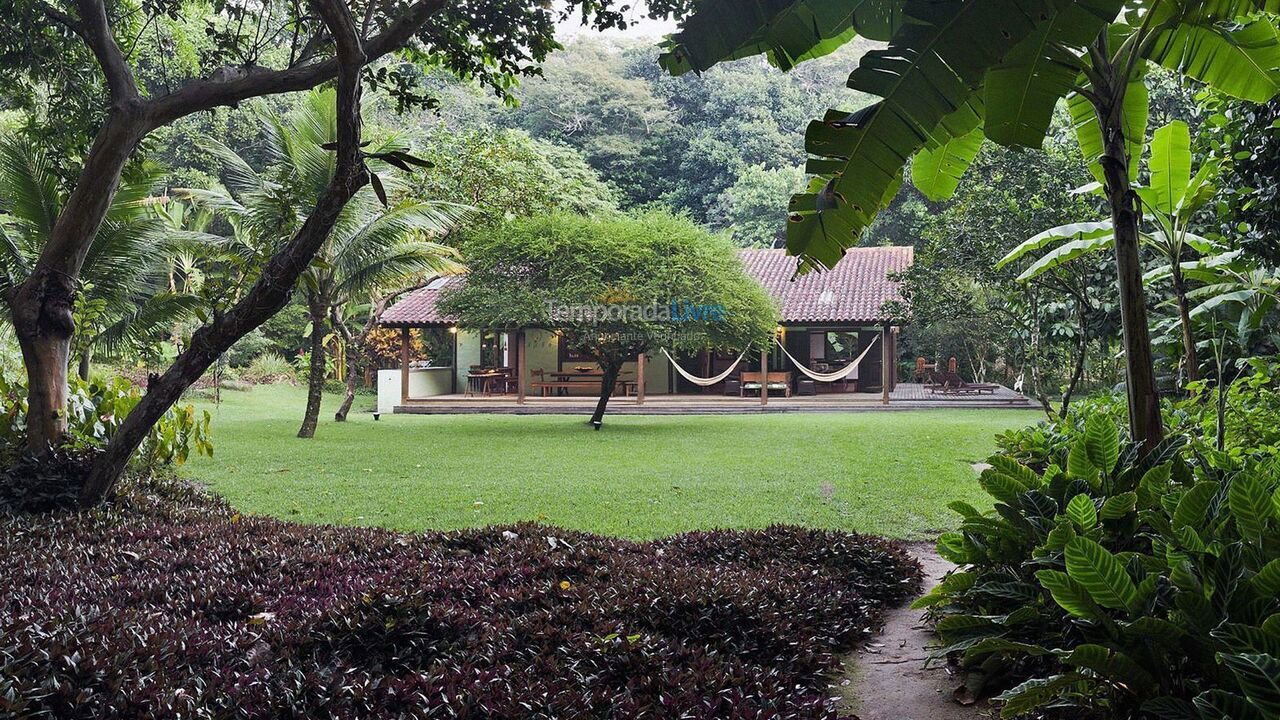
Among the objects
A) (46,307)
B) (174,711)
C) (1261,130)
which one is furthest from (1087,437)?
(46,307)

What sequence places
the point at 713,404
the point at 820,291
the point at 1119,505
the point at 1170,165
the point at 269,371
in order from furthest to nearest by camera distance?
the point at 269,371 < the point at 820,291 < the point at 713,404 < the point at 1170,165 < the point at 1119,505

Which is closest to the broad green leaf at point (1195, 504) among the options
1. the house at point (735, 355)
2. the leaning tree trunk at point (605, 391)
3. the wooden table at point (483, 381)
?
Result: the leaning tree trunk at point (605, 391)

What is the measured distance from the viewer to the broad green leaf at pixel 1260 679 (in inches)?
65.4

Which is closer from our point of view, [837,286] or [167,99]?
[167,99]

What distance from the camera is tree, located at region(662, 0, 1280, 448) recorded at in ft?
9.11

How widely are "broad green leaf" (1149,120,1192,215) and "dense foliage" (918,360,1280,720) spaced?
1843 millimetres

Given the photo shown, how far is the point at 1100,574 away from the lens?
204cm

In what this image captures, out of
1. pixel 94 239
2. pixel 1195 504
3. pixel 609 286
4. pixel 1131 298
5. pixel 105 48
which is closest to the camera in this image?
pixel 1195 504

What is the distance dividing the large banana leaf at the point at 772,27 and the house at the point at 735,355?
596 inches

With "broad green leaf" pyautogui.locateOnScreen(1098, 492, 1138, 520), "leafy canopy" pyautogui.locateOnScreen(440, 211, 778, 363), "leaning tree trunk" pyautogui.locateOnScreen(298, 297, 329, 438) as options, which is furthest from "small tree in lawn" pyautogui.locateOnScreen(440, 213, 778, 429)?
"broad green leaf" pyautogui.locateOnScreen(1098, 492, 1138, 520)

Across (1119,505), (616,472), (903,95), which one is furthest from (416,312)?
(1119,505)

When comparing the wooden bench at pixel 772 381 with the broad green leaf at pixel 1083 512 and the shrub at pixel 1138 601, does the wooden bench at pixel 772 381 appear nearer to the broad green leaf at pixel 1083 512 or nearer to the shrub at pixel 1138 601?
the shrub at pixel 1138 601

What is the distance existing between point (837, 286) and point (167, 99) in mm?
17215

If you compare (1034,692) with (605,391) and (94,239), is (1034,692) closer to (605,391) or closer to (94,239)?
(94,239)
